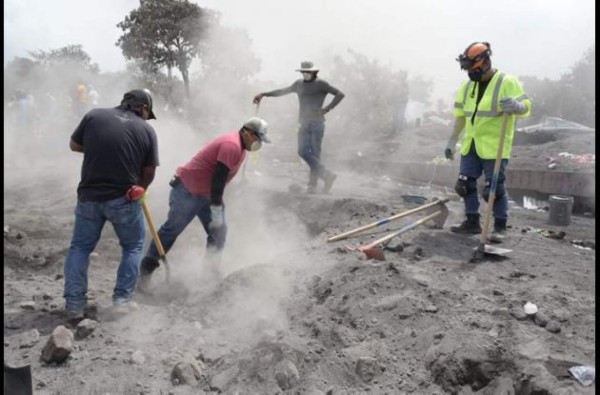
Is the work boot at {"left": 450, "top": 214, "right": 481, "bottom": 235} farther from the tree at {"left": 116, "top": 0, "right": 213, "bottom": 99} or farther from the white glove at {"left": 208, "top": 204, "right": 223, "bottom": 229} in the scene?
the tree at {"left": 116, "top": 0, "right": 213, "bottom": 99}

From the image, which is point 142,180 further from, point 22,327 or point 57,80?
point 57,80

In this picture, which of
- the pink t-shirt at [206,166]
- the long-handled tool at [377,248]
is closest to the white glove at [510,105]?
the long-handled tool at [377,248]

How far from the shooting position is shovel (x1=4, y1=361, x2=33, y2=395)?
85.1 inches

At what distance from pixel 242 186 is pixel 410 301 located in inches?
160

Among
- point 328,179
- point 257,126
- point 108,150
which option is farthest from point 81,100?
point 108,150

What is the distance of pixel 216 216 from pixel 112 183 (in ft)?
3.22

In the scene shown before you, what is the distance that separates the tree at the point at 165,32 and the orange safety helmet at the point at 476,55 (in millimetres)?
9826

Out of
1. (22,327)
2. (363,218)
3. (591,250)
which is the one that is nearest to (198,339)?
(22,327)

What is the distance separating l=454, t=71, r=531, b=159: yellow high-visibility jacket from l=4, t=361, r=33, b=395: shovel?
3954 millimetres

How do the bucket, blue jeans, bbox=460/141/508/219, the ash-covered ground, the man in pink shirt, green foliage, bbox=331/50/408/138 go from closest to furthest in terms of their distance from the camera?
the ash-covered ground
the man in pink shirt
blue jeans, bbox=460/141/508/219
the bucket
green foliage, bbox=331/50/408/138

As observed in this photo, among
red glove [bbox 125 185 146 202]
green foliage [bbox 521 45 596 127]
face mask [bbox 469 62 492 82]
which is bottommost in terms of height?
red glove [bbox 125 185 146 202]

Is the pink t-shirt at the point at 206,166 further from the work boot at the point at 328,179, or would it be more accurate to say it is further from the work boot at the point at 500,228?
the work boot at the point at 328,179

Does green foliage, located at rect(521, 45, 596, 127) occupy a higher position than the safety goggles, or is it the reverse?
green foliage, located at rect(521, 45, 596, 127)

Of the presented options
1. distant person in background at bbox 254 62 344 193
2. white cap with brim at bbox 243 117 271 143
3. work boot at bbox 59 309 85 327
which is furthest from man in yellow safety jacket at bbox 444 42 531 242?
work boot at bbox 59 309 85 327
